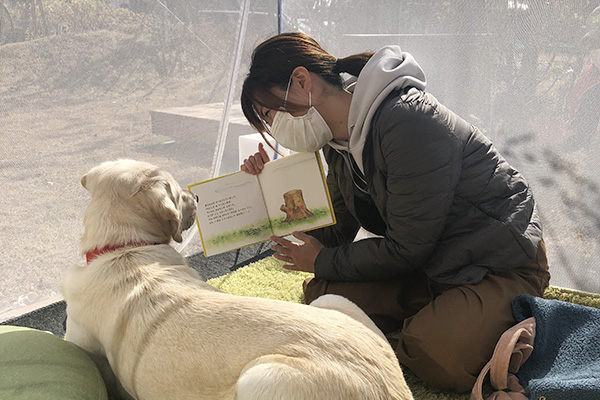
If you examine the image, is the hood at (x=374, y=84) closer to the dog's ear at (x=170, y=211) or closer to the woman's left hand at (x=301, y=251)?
the woman's left hand at (x=301, y=251)

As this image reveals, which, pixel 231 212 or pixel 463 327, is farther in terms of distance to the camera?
pixel 231 212

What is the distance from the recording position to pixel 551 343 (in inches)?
88.5

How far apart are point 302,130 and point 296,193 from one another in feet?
1.39

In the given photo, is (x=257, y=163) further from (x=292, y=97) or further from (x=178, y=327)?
(x=178, y=327)

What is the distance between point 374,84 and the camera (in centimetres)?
222

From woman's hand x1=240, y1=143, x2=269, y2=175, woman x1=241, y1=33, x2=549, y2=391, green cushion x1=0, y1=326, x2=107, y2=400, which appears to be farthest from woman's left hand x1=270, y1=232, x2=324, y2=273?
green cushion x1=0, y1=326, x2=107, y2=400

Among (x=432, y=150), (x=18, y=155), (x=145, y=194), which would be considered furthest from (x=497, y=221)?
(x=18, y=155)

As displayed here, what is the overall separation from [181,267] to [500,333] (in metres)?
1.32

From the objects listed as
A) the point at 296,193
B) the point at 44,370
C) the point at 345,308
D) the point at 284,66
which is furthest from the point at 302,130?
the point at 44,370

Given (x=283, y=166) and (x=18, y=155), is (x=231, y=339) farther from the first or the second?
(x=18, y=155)

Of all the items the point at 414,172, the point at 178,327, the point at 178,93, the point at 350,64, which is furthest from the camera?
the point at 178,93

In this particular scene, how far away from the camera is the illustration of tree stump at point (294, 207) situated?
2695 millimetres

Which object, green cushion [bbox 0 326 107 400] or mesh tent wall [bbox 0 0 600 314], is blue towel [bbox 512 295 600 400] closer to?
mesh tent wall [bbox 0 0 600 314]

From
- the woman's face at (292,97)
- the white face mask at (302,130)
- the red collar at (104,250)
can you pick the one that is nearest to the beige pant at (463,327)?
the white face mask at (302,130)
